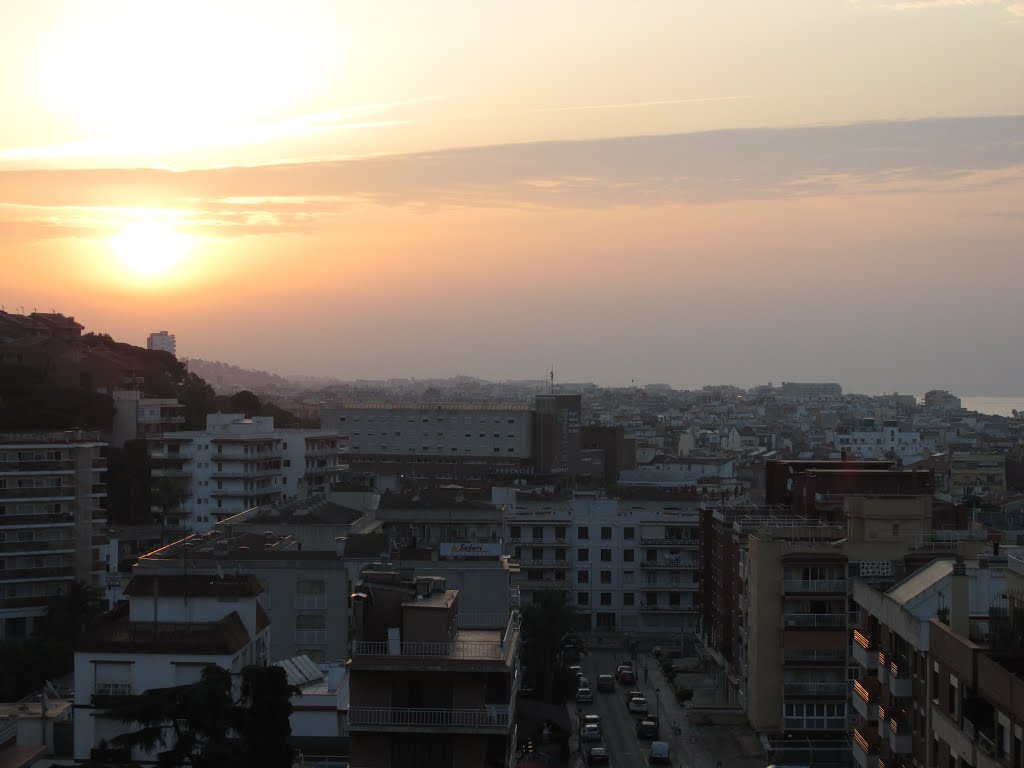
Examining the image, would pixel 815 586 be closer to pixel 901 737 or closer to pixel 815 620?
pixel 815 620

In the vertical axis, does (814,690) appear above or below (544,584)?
above

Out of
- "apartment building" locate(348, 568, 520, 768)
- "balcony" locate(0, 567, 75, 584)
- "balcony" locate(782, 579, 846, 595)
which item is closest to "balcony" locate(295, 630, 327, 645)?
"balcony" locate(782, 579, 846, 595)

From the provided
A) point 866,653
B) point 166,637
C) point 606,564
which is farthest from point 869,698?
point 606,564

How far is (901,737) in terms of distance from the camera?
1898 cm

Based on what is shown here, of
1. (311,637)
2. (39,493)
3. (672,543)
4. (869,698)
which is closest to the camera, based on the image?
(869,698)

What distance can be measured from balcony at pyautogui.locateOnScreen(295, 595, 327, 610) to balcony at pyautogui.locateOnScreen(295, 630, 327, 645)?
452 mm

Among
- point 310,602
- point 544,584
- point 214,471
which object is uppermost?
point 214,471

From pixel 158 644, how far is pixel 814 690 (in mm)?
14905

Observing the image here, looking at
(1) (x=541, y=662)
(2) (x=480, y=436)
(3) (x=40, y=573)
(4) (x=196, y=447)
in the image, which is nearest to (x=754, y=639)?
(1) (x=541, y=662)

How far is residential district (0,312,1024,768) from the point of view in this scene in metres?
17.7

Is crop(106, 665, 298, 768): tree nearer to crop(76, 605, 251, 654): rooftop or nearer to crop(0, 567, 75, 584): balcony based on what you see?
crop(76, 605, 251, 654): rooftop

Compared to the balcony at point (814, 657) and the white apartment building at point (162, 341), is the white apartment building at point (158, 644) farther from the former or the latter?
the white apartment building at point (162, 341)

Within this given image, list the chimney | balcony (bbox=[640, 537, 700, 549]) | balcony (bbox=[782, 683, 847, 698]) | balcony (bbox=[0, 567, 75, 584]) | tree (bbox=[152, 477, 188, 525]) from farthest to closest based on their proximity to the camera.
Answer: tree (bbox=[152, 477, 188, 525]) → balcony (bbox=[640, 537, 700, 549]) → balcony (bbox=[0, 567, 75, 584]) → balcony (bbox=[782, 683, 847, 698]) → the chimney

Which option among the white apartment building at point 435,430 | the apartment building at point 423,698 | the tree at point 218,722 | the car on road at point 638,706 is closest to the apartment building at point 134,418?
the white apartment building at point 435,430
